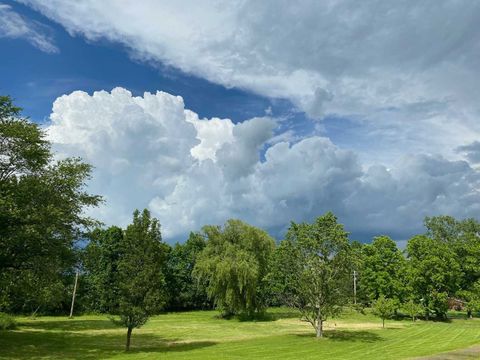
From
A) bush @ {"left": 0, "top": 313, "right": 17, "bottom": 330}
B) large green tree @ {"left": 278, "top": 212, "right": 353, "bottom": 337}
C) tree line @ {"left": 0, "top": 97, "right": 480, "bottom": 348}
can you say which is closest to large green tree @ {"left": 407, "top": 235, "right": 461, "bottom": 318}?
tree line @ {"left": 0, "top": 97, "right": 480, "bottom": 348}

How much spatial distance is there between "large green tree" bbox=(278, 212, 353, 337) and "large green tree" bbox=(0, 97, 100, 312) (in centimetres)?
2022

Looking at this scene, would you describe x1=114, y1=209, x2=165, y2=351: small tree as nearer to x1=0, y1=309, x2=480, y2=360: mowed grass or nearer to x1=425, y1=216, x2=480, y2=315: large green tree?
x1=0, y1=309, x2=480, y2=360: mowed grass

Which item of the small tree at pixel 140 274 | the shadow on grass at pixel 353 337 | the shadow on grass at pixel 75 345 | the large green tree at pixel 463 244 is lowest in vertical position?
the shadow on grass at pixel 75 345

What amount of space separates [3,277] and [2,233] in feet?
10.1

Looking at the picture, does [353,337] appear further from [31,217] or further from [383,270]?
[383,270]

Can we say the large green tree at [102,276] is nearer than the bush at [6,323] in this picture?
No

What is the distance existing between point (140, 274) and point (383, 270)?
2276 inches

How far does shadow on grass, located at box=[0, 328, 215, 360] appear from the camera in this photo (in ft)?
98.5

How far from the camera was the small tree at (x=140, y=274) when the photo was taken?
32.5 meters

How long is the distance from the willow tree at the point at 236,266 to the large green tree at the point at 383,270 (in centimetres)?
2086

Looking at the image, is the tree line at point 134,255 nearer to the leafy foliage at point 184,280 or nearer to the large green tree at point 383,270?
the large green tree at point 383,270

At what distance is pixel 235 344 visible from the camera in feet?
116

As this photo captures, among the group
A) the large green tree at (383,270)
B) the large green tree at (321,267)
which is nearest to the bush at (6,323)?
the large green tree at (321,267)

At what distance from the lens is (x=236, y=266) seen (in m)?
60.2
